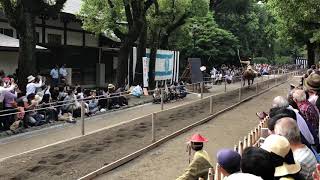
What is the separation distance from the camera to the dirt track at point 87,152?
383 inches

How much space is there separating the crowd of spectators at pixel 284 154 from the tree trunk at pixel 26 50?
11.4 meters

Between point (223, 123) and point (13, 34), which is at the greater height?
point (13, 34)

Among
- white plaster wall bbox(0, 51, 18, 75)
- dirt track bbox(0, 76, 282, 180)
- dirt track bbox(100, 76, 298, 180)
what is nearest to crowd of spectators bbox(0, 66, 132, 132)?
dirt track bbox(0, 76, 282, 180)

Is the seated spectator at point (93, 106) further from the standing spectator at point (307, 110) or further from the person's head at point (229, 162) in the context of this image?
the person's head at point (229, 162)

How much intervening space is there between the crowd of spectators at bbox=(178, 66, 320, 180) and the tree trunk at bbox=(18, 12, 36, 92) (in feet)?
37.6

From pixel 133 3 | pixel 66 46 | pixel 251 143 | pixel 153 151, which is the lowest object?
pixel 153 151

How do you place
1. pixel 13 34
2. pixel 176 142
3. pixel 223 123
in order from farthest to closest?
1. pixel 13 34
2. pixel 223 123
3. pixel 176 142

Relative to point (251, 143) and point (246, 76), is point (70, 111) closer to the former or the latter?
point (251, 143)

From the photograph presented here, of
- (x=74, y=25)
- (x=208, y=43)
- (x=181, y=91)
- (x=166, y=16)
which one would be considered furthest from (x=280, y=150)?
(x=208, y=43)

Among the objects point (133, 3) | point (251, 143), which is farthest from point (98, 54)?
point (251, 143)

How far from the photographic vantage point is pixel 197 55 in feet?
143

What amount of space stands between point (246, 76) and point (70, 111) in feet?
64.7

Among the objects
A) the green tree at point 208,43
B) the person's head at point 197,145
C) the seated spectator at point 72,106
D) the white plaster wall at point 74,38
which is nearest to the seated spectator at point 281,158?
the person's head at point 197,145

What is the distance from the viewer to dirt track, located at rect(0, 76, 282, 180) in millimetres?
9727
